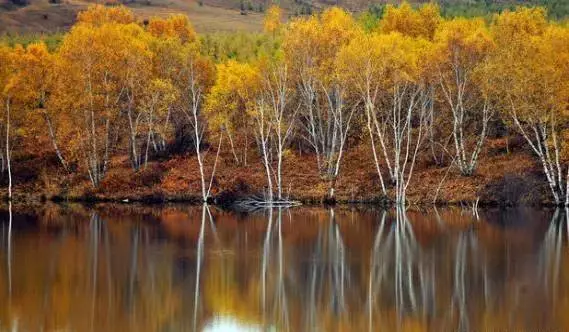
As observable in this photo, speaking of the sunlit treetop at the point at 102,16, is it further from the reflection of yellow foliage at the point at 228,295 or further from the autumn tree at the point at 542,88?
the reflection of yellow foliage at the point at 228,295

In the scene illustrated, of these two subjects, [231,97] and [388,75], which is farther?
[231,97]

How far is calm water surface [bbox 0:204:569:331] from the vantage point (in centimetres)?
2116

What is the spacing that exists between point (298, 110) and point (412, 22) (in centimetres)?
2234

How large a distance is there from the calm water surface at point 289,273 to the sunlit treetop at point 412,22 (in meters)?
33.6

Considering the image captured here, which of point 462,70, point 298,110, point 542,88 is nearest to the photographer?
point 542,88

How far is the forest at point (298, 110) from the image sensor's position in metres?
53.7

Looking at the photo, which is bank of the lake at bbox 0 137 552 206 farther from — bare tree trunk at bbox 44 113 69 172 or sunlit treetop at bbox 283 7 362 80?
sunlit treetop at bbox 283 7 362 80

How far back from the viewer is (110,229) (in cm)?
4294

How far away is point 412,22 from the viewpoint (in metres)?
77.3

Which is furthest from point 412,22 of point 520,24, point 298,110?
point 298,110

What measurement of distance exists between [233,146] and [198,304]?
43.4 meters

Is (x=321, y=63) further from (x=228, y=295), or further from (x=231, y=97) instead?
(x=228, y=295)

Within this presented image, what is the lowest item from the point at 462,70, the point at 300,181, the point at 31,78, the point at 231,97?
the point at 300,181

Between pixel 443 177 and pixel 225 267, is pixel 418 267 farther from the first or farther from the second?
pixel 443 177
